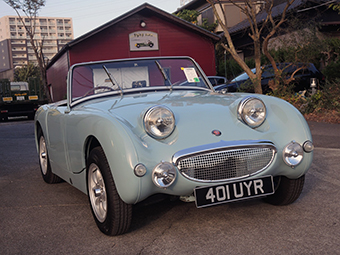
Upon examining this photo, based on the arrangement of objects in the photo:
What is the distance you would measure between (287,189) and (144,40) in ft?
69.3

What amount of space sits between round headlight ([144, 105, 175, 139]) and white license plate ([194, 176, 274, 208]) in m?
0.48

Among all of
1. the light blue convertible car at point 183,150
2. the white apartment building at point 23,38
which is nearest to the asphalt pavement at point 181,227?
the light blue convertible car at point 183,150

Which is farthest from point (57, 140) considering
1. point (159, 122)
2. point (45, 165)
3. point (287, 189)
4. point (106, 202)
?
point (287, 189)

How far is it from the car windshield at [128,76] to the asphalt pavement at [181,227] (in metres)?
1.17

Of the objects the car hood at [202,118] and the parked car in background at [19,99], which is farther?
the parked car in background at [19,99]

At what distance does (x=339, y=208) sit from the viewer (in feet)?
11.6

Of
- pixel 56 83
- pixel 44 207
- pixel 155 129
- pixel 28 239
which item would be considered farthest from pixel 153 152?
pixel 56 83

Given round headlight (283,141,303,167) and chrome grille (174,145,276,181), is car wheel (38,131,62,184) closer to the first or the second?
chrome grille (174,145,276,181)

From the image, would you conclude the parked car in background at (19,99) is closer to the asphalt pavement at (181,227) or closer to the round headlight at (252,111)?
the asphalt pavement at (181,227)

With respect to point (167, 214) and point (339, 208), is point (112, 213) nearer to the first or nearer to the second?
point (167, 214)

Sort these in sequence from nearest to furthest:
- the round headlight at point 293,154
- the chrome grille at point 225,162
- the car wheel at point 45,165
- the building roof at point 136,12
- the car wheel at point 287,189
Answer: the chrome grille at point 225,162, the round headlight at point 293,154, the car wheel at point 287,189, the car wheel at point 45,165, the building roof at point 136,12

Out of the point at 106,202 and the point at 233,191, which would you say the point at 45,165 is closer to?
the point at 106,202

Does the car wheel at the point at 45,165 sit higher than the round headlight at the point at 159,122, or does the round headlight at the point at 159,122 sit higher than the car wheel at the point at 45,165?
the round headlight at the point at 159,122

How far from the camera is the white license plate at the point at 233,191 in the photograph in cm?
296
